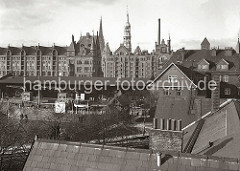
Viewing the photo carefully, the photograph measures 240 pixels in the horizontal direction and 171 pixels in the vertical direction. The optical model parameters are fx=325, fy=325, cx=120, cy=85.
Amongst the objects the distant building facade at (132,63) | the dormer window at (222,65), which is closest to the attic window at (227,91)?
the dormer window at (222,65)

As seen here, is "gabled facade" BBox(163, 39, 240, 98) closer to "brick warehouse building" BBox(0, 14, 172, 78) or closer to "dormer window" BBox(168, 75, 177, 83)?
"dormer window" BBox(168, 75, 177, 83)

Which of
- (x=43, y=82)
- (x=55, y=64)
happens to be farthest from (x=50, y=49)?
(x=43, y=82)

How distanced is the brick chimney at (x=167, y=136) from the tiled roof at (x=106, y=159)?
633 centimetres

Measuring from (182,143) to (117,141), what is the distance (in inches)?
851

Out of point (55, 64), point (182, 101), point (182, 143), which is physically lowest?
point (182, 143)

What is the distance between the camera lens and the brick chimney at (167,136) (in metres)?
15.8

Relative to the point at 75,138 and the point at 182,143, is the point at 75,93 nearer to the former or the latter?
the point at 75,138

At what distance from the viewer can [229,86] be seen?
46.4m

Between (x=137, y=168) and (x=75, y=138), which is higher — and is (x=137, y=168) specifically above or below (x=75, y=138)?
above

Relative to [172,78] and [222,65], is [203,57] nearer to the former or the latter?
[222,65]

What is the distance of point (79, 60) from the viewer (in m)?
97.3

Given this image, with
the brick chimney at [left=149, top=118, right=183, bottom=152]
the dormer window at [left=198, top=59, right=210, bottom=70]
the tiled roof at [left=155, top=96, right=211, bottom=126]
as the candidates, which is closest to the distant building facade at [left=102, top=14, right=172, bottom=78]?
the dormer window at [left=198, top=59, right=210, bottom=70]

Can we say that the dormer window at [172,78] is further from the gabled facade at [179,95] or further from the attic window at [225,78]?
the attic window at [225,78]

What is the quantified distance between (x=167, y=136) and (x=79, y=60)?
83062 millimetres
